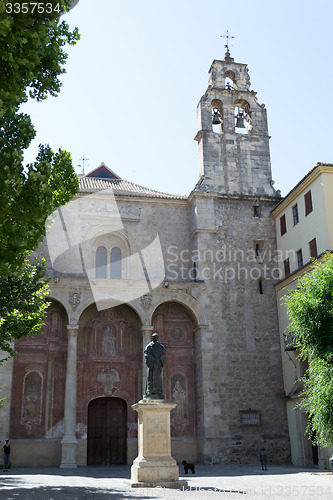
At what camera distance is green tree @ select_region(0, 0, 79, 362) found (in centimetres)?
905

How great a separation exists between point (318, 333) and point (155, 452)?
705cm

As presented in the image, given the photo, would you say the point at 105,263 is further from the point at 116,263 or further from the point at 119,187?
the point at 119,187

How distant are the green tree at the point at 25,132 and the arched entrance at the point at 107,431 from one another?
45.5 ft

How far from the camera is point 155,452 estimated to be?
44.8ft

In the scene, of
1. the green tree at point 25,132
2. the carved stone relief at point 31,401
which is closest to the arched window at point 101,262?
the carved stone relief at point 31,401

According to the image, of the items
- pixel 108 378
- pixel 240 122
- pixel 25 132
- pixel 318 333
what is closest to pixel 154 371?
pixel 318 333

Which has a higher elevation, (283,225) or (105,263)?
(283,225)

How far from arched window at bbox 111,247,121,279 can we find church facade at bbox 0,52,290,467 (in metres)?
0.05

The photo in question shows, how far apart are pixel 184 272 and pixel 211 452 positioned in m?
8.62

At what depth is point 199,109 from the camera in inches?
1123

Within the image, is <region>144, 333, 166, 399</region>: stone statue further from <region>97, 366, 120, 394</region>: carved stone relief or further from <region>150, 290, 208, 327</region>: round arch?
<region>97, 366, 120, 394</region>: carved stone relief

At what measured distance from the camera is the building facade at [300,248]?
2180 cm

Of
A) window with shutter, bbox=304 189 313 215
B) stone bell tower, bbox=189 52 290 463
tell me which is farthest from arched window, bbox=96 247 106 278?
window with shutter, bbox=304 189 313 215

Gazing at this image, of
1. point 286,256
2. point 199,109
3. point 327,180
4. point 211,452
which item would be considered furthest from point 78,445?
point 199,109
